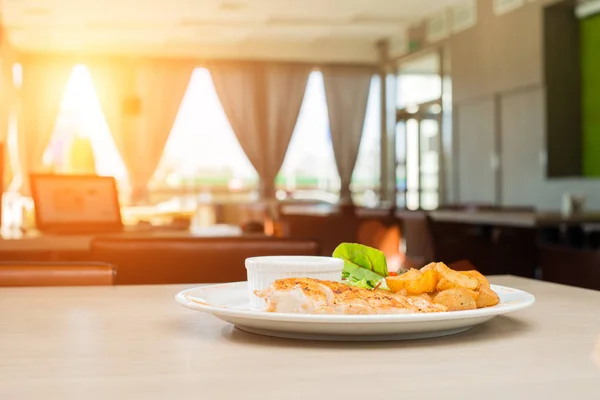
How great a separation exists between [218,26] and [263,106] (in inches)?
77.6

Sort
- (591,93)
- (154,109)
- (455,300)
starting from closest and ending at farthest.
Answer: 1. (455,300)
2. (591,93)
3. (154,109)

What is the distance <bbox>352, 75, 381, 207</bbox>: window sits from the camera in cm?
1395

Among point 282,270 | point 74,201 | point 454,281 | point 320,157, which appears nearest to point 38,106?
point 320,157

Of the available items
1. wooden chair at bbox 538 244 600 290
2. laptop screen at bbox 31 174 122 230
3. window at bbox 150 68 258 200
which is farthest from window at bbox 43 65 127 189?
wooden chair at bbox 538 244 600 290

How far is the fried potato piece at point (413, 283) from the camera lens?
3.09 feet

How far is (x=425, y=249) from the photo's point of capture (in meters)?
5.89

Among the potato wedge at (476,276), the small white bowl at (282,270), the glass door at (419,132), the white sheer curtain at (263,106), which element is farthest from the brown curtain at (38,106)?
the potato wedge at (476,276)

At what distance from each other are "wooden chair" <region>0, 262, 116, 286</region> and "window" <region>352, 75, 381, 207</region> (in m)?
12.4

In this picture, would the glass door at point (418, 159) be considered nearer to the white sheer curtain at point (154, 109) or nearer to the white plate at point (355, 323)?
the white sheer curtain at point (154, 109)

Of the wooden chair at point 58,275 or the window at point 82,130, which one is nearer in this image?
the wooden chair at point 58,275

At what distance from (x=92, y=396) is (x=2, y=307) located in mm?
571

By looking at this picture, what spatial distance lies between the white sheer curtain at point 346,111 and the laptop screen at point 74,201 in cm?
966

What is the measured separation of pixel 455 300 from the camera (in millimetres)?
905

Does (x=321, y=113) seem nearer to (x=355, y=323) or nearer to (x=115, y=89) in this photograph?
(x=115, y=89)
